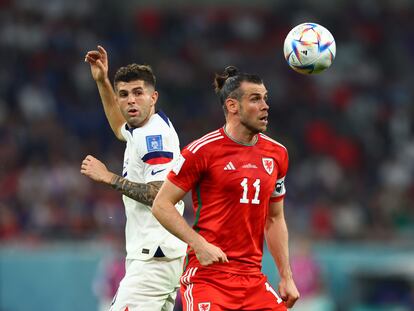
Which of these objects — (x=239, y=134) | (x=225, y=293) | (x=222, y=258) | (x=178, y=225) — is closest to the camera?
(x=222, y=258)

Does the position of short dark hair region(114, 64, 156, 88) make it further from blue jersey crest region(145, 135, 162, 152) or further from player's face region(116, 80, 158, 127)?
blue jersey crest region(145, 135, 162, 152)

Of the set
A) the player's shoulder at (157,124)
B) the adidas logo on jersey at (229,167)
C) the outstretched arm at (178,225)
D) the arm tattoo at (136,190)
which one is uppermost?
the player's shoulder at (157,124)

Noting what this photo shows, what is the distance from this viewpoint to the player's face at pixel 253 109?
272 inches

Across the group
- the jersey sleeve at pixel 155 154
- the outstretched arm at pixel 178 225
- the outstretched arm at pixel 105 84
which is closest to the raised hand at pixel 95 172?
the jersey sleeve at pixel 155 154

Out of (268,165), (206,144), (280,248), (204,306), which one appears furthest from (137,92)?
(204,306)

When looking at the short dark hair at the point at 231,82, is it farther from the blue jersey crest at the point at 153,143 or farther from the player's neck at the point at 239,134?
the blue jersey crest at the point at 153,143

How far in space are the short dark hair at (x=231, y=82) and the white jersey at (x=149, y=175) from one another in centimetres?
58

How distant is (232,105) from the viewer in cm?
703

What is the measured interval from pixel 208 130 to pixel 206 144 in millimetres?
12116

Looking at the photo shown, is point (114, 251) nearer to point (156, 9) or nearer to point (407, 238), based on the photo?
point (407, 238)

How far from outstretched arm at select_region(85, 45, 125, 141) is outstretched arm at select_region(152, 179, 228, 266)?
59.1 inches

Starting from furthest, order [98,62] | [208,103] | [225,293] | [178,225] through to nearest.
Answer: [208,103] → [98,62] → [225,293] → [178,225]

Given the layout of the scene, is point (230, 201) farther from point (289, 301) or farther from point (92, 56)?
point (92, 56)

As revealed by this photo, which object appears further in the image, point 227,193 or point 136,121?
point 136,121
